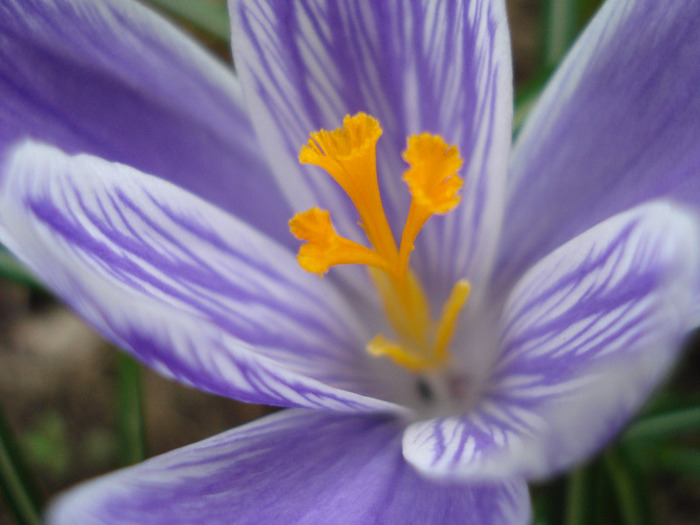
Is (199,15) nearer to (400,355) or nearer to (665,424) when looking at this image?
(400,355)

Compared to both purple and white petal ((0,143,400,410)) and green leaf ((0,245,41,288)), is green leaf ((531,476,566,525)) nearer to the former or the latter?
purple and white petal ((0,143,400,410))

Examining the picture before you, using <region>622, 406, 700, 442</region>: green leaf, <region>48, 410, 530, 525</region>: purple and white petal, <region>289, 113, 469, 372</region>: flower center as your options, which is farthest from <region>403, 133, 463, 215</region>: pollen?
<region>622, 406, 700, 442</region>: green leaf

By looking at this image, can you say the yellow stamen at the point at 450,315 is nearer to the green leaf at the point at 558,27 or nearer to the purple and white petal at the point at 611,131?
the purple and white petal at the point at 611,131

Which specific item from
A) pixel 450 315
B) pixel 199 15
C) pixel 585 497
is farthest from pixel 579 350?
pixel 199 15

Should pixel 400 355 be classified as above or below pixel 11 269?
below

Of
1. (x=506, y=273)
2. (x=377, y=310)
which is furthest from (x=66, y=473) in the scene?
(x=506, y=273)

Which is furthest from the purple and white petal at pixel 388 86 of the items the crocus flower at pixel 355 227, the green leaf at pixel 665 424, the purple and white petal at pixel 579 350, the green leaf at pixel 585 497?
the green leaf at pixel 665 424

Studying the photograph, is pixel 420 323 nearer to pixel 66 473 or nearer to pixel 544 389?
pixel 544 389
